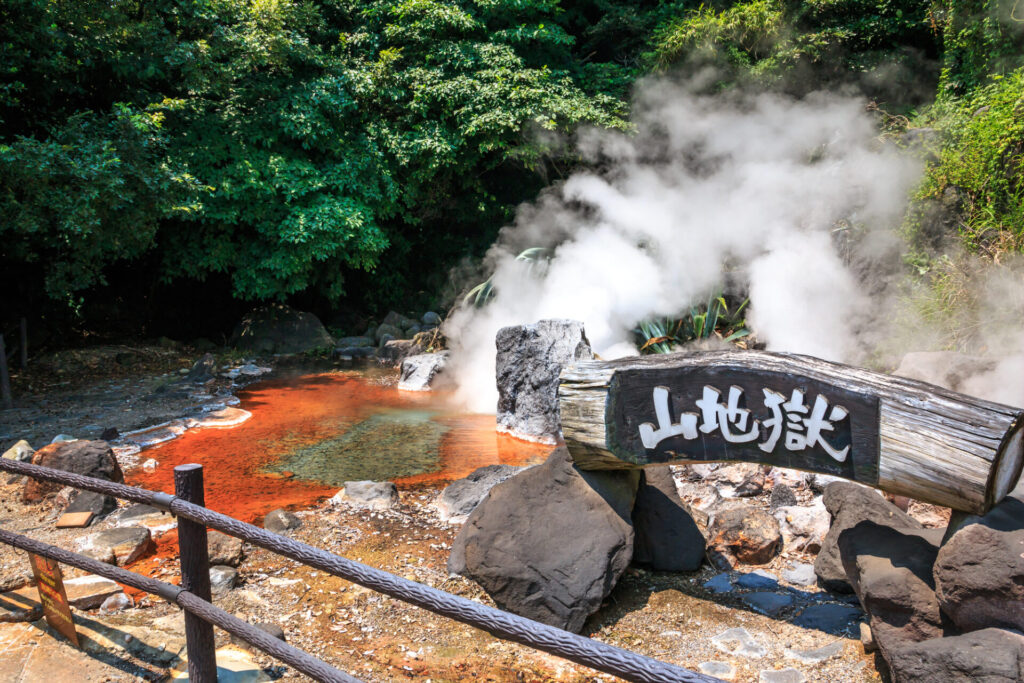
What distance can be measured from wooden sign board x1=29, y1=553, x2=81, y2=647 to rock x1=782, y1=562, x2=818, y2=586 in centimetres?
376

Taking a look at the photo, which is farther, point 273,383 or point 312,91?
point 312,91

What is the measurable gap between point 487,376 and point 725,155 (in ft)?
19.1

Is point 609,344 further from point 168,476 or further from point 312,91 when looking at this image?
point 312,91

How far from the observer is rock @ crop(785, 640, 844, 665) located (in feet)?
10.3

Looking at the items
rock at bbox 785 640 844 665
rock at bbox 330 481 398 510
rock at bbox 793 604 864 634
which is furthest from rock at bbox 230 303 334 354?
rock at bbox 785 640 844 665

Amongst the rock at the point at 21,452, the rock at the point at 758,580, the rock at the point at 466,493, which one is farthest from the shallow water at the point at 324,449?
the rock at the point at 758,580

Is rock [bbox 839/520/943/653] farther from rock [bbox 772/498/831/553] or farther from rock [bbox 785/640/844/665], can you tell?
rock [bbox 772/498/831/553]

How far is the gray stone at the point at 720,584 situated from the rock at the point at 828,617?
43 cm

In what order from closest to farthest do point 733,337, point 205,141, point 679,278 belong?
point 733,337 < point 679,278 < point 205,141

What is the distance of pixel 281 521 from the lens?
183 inches

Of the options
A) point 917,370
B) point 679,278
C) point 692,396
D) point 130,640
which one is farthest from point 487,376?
point 130,640

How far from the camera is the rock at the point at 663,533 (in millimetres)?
4027

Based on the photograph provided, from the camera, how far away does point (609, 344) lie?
28.7 ft

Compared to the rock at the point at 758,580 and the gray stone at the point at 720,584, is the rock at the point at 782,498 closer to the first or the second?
the rock at the point at 758,580
